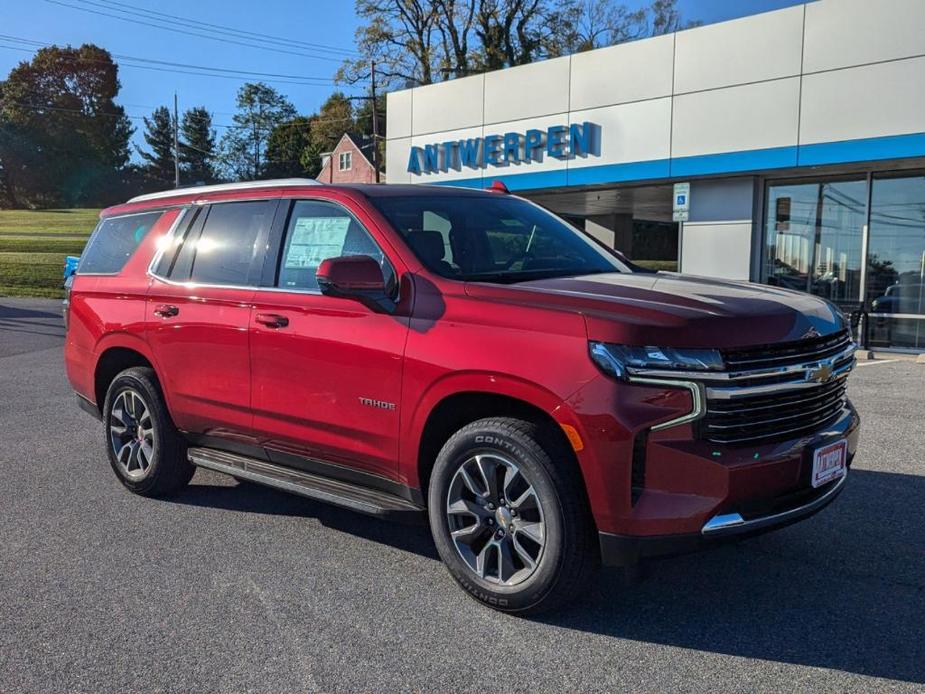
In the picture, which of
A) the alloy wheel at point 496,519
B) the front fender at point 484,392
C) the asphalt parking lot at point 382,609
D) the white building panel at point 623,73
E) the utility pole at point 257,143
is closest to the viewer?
the asphalt parking lot at point 382,609

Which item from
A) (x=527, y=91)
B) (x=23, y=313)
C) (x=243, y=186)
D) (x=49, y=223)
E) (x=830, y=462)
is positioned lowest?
(x=23, y=313)

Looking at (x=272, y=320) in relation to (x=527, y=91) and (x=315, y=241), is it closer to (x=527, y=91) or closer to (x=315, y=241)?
(x=315, y=241)

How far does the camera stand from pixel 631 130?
678 inches

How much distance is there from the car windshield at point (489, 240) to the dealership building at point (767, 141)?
1042 centimetres

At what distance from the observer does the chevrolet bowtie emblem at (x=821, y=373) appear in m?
3.47

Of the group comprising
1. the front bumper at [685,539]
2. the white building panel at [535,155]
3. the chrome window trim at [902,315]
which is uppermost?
the white building panel at [535,155]

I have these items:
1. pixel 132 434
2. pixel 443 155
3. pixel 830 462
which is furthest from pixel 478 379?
pixel 443 155

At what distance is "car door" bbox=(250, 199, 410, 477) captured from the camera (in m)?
3.95

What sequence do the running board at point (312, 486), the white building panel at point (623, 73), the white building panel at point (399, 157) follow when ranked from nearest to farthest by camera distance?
the running board at point (312, 486), the white building panel at point (623, 73), the white building panel at point (399, 157)

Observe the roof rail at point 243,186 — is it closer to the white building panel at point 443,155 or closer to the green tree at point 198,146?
the white building panel at point 443,155

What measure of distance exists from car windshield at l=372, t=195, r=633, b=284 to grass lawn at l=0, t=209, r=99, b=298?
2452 centimetres

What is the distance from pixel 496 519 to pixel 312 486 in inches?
45.8

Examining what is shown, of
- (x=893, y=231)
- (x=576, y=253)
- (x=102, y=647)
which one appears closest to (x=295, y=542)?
(x=102, y=647)

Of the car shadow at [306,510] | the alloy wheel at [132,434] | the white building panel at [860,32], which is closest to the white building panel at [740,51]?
the white building panel at [860,32]
